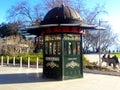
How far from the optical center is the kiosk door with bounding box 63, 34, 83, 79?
1622 centimetres

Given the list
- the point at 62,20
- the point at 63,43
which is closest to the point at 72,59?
the point at 63,43

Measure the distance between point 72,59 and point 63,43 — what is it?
1182mm

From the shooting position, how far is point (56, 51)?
651 inches

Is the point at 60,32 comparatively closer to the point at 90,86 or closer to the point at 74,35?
the point at 74,35

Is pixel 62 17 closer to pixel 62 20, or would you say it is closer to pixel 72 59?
pixel 62 20

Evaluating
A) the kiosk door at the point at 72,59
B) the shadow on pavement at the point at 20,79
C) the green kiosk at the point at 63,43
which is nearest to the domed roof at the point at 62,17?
the green kiosk at the point at 63,43

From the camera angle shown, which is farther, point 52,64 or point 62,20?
point 52,64

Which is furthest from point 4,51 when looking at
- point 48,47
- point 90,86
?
point 90,86

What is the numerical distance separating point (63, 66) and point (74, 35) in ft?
6.80

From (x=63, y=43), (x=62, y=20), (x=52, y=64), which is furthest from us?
(x=52, y=64)

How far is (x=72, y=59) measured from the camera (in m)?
16.5

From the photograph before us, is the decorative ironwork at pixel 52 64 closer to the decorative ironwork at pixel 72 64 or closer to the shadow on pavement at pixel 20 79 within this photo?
the decorative ironwork at pixel 72 64

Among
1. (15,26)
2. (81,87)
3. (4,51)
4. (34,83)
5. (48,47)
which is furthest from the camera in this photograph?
(15,26)

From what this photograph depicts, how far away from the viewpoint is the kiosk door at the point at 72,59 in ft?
53.2
